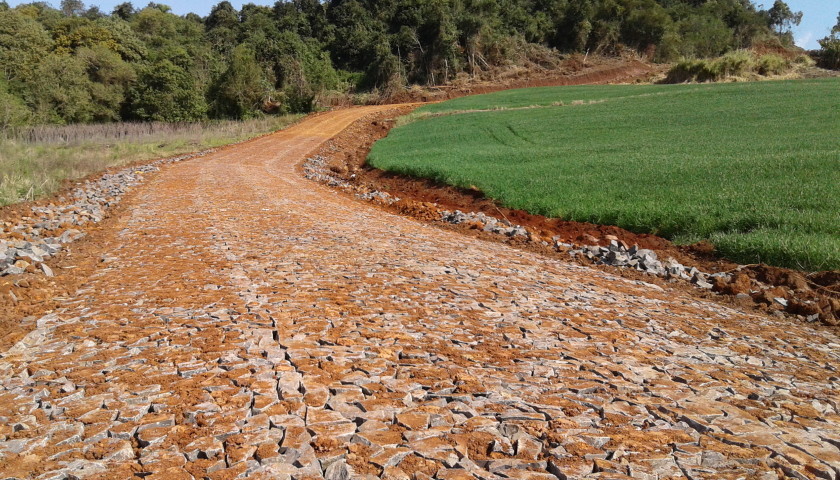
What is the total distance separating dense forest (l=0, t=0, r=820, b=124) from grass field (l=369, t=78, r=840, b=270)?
2210 centimetres

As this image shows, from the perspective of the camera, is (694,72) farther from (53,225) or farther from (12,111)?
(12,111)

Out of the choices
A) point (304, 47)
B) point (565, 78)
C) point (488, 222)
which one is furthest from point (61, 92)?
point (565, 78)

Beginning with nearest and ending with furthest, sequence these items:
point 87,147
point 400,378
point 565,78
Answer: point 400,378, point 87,147, point 565,78

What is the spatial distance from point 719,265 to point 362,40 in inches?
2480

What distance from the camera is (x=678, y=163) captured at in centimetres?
1445

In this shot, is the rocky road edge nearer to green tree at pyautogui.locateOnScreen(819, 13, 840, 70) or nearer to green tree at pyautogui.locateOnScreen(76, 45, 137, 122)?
green tree at pyautogui.locateOnScreen(76, 45, 137, 122)

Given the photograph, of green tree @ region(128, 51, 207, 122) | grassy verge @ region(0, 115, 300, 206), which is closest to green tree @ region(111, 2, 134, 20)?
green tree @ region(128, 51, 207, 122)

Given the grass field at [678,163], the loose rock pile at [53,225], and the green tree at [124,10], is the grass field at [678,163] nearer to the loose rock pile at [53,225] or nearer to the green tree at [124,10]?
the loose rock pile at [53,225]

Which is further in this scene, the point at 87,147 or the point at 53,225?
the point at 87,147

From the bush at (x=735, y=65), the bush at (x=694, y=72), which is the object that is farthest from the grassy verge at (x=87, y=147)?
the bush at (x=735, y=65)

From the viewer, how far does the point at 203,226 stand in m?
9.95

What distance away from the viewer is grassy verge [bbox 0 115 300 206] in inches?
520

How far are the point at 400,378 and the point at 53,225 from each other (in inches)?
354

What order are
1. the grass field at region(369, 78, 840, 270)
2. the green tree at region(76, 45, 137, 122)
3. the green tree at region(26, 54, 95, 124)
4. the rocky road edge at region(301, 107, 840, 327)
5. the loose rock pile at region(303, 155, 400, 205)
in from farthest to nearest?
1. the green tree at region(76, 45, 137, 122)
2. the green tree at region(26, 54, 95, 124)
3. the loose rock pile at region(303, 155, 400, 205)
4. the grass field at region(369, 78, 840, 270)
5. the rocky road edge at region(301, 107, 840, 327)
